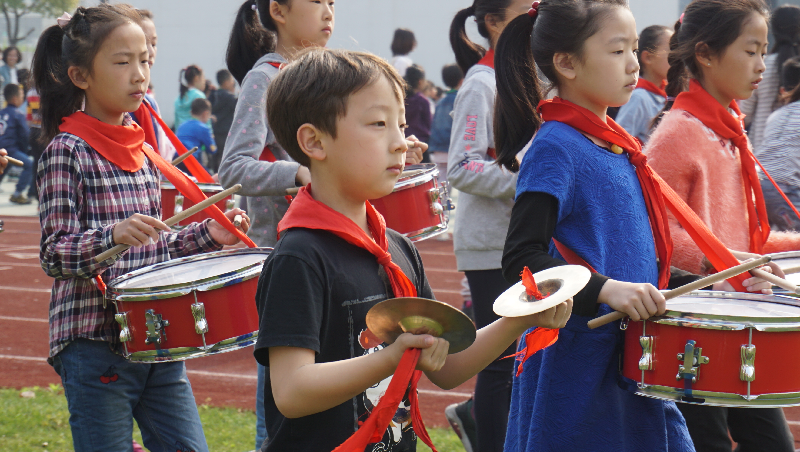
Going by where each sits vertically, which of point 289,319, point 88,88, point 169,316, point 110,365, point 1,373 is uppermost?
point 88,88

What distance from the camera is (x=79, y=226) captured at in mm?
2797

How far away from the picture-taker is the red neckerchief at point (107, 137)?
9.43 feet

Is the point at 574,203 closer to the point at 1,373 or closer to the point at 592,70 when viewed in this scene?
the point at 592,70

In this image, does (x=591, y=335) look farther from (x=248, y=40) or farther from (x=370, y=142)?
(x=248, y=40)

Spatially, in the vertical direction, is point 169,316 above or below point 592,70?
below

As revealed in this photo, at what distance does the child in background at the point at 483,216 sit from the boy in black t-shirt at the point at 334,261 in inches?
59.5

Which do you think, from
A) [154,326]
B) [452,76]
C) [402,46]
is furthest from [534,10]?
[402,46]

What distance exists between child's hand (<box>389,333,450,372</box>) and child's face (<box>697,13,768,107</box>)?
1.95 m

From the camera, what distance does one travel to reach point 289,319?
5.61 feet

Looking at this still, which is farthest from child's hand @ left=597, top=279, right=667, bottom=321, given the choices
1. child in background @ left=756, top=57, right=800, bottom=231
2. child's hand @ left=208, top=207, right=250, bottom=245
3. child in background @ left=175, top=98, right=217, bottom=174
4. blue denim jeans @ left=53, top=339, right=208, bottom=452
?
child in background @ left=175, top=98, right=217, bottom=174

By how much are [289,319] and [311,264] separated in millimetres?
124

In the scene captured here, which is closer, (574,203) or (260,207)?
(574,203)

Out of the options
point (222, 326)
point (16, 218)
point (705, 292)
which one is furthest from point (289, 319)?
point (16, 218)

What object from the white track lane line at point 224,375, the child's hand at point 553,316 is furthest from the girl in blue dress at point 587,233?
the white track lane line at point 224,375
